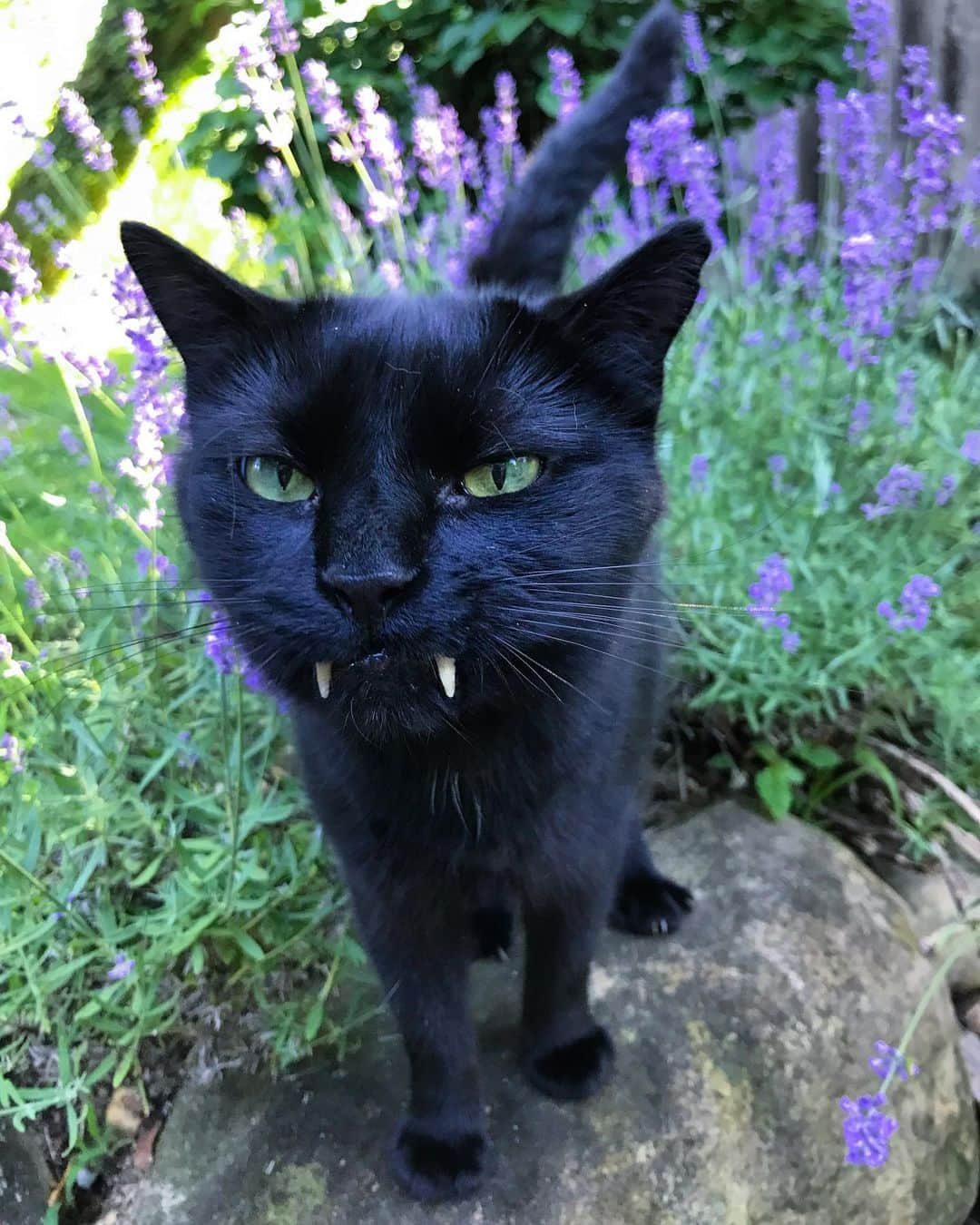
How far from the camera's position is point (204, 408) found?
80 centimetres

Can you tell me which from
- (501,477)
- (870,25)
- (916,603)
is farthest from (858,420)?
(501,477)

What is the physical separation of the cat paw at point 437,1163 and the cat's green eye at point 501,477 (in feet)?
2.22

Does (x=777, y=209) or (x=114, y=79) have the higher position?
(x=114, y=79)

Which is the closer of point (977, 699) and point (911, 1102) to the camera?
point (911, 1102)

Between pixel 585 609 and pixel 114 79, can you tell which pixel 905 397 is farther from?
pixel 114 79

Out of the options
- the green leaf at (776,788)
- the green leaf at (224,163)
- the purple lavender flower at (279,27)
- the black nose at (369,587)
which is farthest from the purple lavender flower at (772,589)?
the green leaf at (224,163)

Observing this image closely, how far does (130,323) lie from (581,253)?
4.46 ft

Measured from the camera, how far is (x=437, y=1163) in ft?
2.95

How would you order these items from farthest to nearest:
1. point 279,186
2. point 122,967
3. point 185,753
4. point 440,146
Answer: point 279,186 < point 440,146 < point 185,753 < point 122,967

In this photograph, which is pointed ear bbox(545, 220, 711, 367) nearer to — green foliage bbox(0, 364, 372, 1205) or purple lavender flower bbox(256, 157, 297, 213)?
green foliage bbox(0, 364, 372, 1205)

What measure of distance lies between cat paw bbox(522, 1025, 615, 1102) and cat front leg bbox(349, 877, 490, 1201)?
0.32 ft

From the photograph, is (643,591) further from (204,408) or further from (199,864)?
(199,864)

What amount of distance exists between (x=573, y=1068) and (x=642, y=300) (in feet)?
2.68

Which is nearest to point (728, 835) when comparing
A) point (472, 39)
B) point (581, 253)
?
point (581, 253)
